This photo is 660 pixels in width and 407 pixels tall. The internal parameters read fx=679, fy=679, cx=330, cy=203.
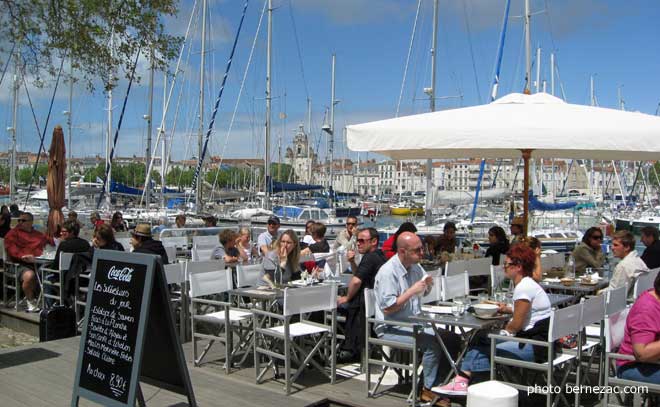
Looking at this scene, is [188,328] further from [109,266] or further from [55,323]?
[109,266]

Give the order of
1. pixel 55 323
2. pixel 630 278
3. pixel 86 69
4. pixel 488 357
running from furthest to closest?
pixel 86 69
pixel 55 323
pixel 630 278
pixel 488 357

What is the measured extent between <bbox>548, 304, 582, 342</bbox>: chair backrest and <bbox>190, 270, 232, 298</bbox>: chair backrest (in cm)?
360

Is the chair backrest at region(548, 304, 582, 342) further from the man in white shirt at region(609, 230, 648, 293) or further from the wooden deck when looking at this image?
the man in white shirt at region(609, 230, 648, 293)

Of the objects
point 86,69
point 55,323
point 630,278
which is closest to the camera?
point 630,278

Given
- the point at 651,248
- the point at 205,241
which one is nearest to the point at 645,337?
the point at 651,248

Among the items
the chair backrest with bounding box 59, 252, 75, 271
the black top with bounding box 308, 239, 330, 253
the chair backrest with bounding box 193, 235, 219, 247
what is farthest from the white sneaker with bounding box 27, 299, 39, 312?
the black top with bounding box 308, 239, 330, 253

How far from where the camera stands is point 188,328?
26.8 ft

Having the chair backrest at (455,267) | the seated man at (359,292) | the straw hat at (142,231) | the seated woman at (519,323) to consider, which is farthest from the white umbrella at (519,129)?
the straw hat at (142,231)

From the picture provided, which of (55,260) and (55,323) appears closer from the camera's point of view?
(55,323)

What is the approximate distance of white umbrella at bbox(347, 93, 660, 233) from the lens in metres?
6.77

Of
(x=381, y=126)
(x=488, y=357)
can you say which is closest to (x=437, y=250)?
(x=381, y=126)

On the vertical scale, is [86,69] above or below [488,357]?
above

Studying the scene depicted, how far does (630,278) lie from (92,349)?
5.53 metres

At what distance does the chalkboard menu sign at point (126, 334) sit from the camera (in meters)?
4.44
